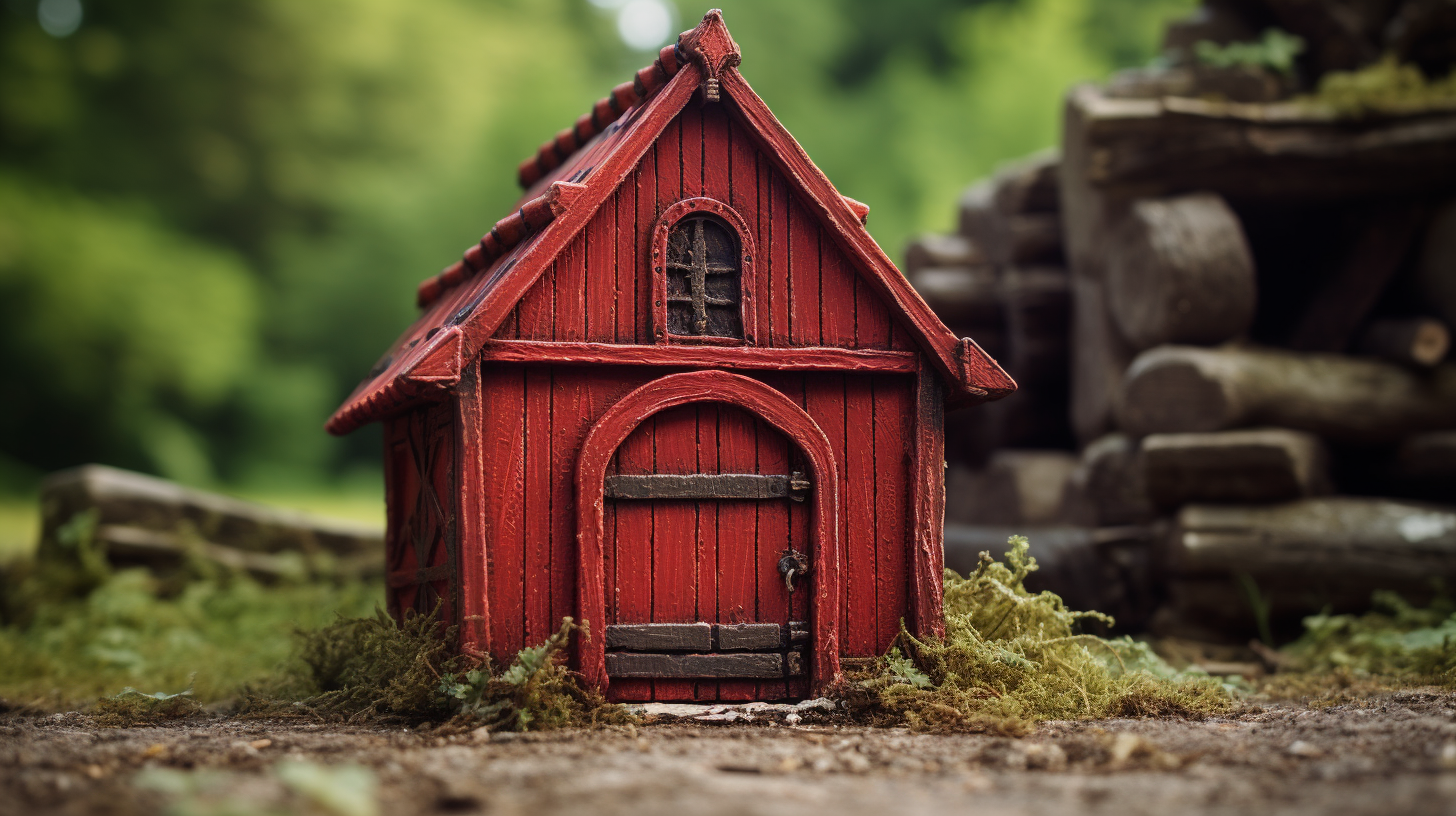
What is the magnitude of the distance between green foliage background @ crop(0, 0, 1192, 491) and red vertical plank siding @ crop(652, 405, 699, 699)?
39.1 ft

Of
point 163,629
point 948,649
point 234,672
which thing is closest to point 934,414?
point 948,649

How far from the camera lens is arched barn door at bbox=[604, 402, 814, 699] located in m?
5.25

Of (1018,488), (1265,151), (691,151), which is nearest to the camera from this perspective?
(691,151)

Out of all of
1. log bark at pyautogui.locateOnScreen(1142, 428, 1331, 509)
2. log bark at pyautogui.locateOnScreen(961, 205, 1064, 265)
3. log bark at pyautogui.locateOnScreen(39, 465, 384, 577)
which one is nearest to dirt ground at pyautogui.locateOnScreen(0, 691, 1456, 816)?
log bark at pyautogui.locateOnScreen(1142, 428, 1331, 509)

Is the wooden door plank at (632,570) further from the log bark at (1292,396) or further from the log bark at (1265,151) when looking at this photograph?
the log bark at (1265,151)

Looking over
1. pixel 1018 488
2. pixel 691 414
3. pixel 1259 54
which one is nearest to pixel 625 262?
pixel 691 414

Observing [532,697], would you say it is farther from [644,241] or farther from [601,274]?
[644,241]

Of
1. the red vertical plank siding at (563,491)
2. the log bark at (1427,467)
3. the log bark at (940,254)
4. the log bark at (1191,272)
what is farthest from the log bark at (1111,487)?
the red vertical plank siding at (563,491)

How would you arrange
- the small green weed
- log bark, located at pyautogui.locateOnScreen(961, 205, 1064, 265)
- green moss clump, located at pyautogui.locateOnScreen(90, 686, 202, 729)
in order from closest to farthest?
green moss clump, located at pyautogui.locateOnScreen(90, 686, 202, 729) → the small green weed → log bark, located at pyautogui.locateOnScreen(961, 205, 1064, 265)

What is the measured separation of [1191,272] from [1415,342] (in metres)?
1.56

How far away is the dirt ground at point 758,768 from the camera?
3361 mm

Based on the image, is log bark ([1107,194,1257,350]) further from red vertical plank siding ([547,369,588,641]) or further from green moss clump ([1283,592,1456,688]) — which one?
red vertical plank siding ([547,369,588,641])

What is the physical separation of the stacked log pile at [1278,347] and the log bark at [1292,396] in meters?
0.01

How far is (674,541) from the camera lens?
5.32 metres
